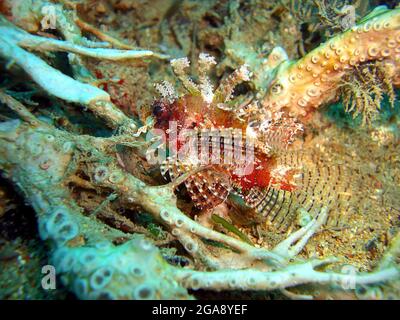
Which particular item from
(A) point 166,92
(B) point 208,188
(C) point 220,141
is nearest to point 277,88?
(C) point 220,141

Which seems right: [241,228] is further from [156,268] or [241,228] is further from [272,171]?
[156,268]

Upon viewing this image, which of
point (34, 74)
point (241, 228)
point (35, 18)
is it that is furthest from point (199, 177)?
point (35, 18)

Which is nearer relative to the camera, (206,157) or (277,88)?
(206,157)

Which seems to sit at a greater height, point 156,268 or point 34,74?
point 34,74

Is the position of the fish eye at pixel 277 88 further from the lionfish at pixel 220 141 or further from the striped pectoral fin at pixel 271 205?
the striped pectoral fin at pixel 271 205

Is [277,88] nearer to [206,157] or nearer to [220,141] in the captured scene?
[220,141]

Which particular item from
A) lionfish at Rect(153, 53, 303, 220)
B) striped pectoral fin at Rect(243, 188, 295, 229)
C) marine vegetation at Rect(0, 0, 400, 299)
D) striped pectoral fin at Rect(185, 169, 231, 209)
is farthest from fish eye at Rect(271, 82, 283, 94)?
striped pectoral fin at Rect(185, 169, 231, 209)
